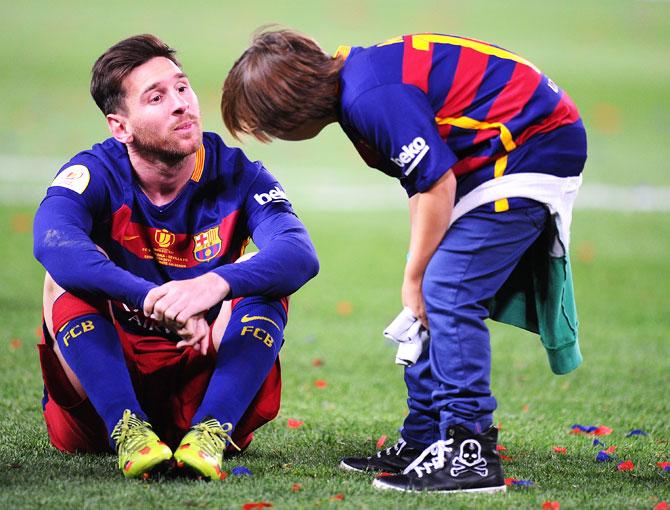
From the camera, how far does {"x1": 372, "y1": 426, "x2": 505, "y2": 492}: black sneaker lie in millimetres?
3215

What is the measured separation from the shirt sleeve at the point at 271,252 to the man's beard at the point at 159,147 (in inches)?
10.3

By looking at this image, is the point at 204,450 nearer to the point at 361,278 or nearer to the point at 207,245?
the point at 207,245

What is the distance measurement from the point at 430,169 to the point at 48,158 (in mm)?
10845

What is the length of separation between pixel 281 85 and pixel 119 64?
712 mm

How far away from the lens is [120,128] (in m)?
3.69

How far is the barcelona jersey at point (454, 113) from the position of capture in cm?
312

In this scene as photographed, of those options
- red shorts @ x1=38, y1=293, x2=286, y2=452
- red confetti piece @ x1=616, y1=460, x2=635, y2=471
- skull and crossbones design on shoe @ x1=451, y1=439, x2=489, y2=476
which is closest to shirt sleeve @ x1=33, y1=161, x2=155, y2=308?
red shorts @ x1=38, y1=293, x2=286, y2=452

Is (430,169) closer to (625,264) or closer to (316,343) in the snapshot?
(316,343)

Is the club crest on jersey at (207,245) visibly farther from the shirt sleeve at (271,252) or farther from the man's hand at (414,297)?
the man's hand at (414,297)

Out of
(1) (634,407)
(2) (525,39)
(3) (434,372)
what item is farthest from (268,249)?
(2) (525,39)

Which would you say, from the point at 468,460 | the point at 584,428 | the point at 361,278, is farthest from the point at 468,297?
the point at 361,278

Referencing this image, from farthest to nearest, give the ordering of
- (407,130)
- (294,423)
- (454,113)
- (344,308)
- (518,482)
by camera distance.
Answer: (344,308) → (294,423) → (518,482) → (454,113) → (407,130)

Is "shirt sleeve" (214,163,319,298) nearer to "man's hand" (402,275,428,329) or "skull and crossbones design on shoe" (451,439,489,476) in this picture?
"man's hand" (402,275,428,329)

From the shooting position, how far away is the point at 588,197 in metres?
12.0
